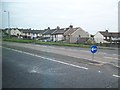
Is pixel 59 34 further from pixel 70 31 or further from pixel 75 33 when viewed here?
pixel 75 33

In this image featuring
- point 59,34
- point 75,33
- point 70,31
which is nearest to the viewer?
point 75,33

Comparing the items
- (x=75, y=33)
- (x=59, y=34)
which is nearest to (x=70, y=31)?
(x=75, y=33)

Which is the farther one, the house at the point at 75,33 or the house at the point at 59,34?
the house at the point at 59,34

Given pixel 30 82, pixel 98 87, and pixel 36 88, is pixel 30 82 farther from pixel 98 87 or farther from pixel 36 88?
pixel 98 87

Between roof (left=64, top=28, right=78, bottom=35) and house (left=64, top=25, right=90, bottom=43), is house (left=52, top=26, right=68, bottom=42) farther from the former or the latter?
house (left=64, top=25, right=90, bottom=43)

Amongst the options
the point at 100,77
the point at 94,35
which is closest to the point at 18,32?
the point at 94,35

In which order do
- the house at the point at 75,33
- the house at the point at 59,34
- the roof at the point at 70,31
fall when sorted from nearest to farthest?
the house at the point at 75,33, the roof at the point at 70,31, the house at the point at 59,34

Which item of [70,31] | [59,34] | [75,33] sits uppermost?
[70,31]

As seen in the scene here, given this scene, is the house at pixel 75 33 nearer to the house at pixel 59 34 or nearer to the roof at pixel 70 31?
the roof at pixel 70 31

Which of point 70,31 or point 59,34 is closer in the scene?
point 70,31

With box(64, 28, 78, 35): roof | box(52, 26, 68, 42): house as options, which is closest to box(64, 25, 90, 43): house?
box(64, 28, 78, 35): roof

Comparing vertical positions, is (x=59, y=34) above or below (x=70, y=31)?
below

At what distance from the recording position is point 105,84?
8.23 metres

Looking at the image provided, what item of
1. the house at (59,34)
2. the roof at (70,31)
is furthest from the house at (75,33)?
the house at (59,34)
